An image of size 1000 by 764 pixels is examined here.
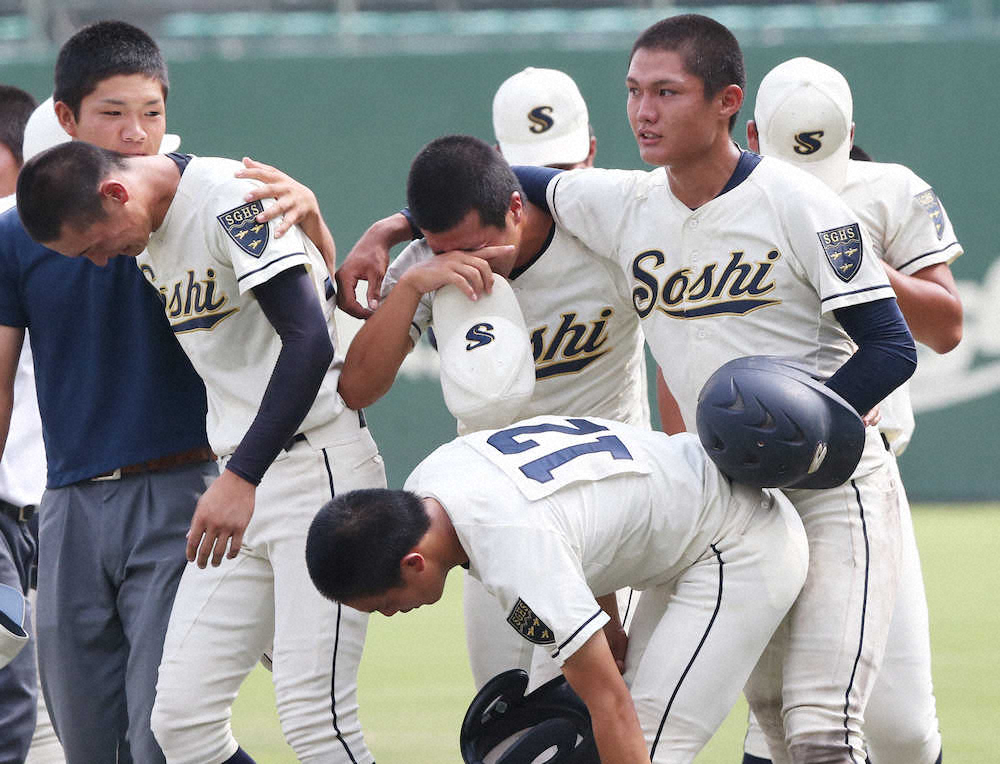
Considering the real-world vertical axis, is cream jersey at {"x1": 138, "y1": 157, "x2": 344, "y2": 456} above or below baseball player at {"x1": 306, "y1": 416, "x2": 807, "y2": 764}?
above

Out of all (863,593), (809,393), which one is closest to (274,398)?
(809,393)

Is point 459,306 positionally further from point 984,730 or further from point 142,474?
point 984,730

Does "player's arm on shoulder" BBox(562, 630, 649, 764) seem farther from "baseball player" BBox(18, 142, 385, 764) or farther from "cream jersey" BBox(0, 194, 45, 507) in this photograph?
"cream jersey" BBox(0, 194, 45, 507)

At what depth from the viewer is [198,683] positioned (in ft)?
13.4

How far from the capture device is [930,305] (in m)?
4.62

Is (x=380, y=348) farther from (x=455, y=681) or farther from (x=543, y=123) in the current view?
(x=455, y=681)

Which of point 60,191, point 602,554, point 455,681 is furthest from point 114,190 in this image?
point 455,681

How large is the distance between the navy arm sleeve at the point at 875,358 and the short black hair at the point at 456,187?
0.99 m

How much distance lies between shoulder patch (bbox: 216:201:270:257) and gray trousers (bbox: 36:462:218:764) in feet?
2.67

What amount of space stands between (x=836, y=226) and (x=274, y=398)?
5.02 feet

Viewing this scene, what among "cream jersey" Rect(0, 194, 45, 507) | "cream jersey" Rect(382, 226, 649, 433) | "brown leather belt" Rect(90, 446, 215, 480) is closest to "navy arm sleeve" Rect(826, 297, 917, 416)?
"cream jersey" Rect(382, 226, 649, 433)

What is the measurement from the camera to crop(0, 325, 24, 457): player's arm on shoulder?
4.50 m

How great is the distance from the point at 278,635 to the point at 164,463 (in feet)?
2.21

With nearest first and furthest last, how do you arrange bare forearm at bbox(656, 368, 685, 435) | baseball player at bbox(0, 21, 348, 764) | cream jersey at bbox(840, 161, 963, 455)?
baseball player at bbox(0, 21, 348, 764)
cream jersey at bbox(840, 161, 963, 455)
bare forearm at bbox(656, 368, 685, 435)
